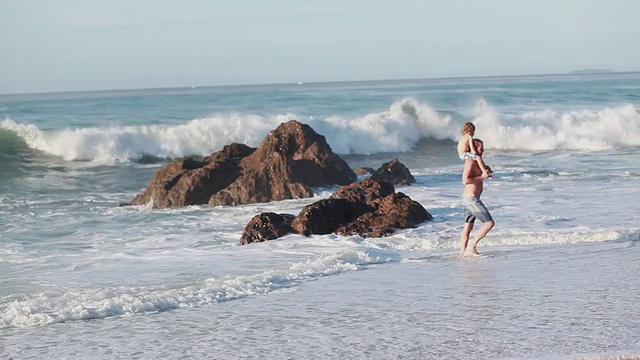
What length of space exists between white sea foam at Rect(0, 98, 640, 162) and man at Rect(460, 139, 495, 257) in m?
18.1

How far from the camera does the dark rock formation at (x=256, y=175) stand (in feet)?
53.8

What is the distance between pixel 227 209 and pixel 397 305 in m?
8.03

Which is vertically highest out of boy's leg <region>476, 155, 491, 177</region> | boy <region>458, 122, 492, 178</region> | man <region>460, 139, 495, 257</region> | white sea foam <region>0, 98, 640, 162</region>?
boy <region>458, 122, 492, 178</region>

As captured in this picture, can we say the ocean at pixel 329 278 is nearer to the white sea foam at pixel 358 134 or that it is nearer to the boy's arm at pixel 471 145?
the boy's arm at pixel 471 145

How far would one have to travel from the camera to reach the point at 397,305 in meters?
7.91

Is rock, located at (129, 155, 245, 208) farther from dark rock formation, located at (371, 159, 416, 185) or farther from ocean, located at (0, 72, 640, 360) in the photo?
dark rock formation, located at (371, 159, 416, 185)

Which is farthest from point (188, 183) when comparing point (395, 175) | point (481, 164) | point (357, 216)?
point (481, 164)

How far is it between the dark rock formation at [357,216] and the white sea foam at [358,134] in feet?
51.5

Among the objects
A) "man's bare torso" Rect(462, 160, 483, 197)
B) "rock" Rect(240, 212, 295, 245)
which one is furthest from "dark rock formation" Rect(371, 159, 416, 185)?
"man's bare torso" Rect(462, 160, 483, 197)

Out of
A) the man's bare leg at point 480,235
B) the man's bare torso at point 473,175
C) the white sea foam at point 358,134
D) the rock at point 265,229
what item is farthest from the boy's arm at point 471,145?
the white sea foam at point 358,134

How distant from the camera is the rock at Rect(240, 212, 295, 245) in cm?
1180

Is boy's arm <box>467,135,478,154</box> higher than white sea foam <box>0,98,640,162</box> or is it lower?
higher

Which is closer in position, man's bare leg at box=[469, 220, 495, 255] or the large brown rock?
man's bare leg at box=[469, 220, 495, 255]

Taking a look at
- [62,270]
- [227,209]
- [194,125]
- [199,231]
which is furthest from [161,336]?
[194,125]
